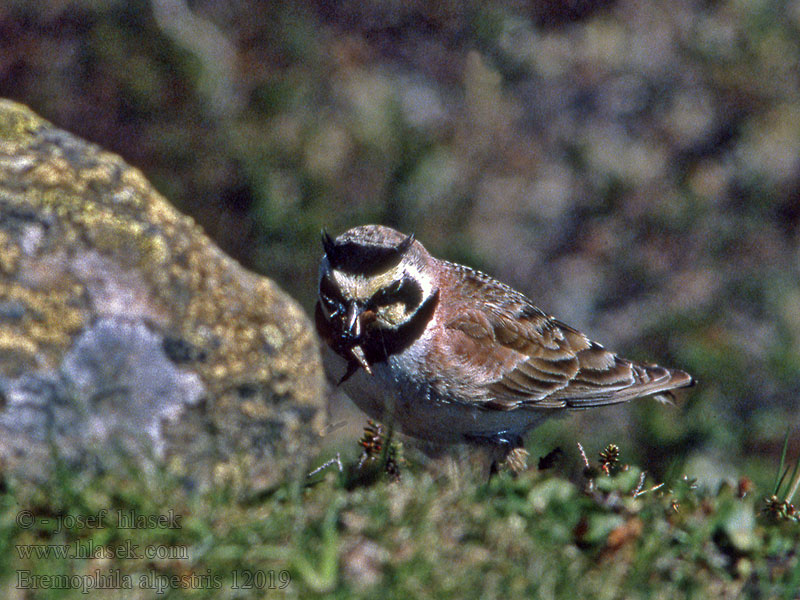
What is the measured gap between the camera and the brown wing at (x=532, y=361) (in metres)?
6.62

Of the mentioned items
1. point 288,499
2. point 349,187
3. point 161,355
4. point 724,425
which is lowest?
point 724,425

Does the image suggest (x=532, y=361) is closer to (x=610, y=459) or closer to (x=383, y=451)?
(x=610, y=459)

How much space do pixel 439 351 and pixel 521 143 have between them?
6.34 m

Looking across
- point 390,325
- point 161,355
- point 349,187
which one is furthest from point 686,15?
point 161,355

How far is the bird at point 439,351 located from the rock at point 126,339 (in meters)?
0.65

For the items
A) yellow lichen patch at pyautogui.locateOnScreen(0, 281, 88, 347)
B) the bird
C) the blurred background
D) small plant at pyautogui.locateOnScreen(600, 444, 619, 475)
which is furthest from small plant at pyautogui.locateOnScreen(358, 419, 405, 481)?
the blurred background

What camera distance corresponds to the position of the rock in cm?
451

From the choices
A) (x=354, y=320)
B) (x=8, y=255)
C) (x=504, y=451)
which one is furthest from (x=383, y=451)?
(x=8, y=255)

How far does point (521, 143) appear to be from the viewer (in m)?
12.1

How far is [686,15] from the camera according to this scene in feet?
39.2

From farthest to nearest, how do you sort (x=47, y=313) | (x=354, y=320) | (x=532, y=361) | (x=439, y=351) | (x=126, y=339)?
1. (x=532, y=361)
2. (x=439, y=351)
3. (x=354, y=320)
4. (x=126, y=339)
5. (x=47, y=313)

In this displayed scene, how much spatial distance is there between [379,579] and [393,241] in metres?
2.99

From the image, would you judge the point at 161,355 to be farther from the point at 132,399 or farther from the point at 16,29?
the point at 16,29

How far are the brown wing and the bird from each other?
0.01 m
